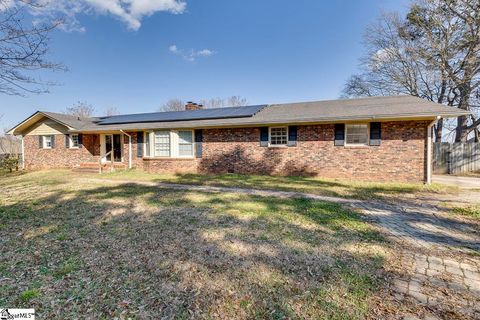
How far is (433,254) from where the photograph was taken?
137 inches

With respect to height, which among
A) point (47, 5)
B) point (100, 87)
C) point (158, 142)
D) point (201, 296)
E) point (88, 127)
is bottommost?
point (201, 296)

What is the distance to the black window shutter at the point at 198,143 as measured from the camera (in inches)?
512

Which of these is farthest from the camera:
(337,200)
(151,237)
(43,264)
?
(337,200)

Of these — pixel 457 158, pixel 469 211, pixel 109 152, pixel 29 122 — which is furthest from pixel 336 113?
pixel 29 122

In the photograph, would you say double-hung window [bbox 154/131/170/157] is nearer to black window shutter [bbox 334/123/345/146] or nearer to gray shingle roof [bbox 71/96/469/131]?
gray shingle roof [bbox 71/96/469/131]

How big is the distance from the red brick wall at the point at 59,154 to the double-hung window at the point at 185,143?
6882 mm

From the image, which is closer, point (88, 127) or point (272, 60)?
point (88, 127)

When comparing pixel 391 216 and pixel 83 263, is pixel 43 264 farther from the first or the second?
pixel 391 216

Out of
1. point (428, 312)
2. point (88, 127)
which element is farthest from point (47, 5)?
point (88, 127)

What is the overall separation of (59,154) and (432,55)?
26.4m

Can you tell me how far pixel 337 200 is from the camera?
6895 mm

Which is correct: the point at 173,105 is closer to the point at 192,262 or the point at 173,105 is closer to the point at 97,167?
the point at 97,167

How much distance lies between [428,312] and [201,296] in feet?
7.26

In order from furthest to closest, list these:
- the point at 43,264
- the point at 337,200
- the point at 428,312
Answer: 1. the point at 337,200
2. the point at 43,264
3. the point at 428,312
